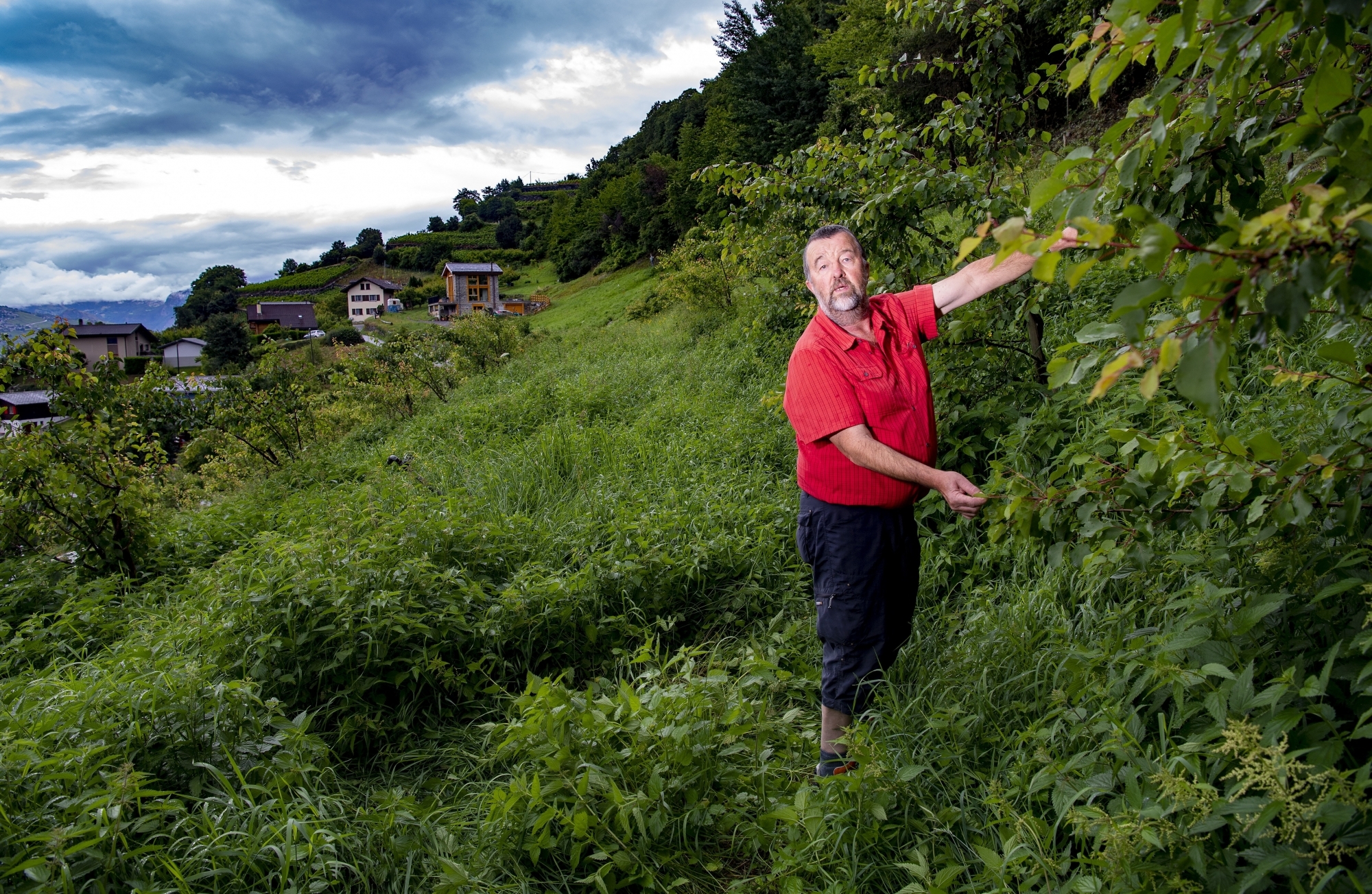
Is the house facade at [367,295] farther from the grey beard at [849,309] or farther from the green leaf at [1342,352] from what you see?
the green leaf at [1342,352]

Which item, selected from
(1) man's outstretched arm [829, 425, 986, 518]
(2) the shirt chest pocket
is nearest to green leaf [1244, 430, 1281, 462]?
(1) man's outstretched arm [829, 425, 986, 518]

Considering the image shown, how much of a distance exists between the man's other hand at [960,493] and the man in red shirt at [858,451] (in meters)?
0.12

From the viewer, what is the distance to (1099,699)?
2.47m

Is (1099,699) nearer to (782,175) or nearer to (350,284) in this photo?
(782,175)

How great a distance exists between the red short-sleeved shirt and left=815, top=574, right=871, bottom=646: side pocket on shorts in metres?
0.31

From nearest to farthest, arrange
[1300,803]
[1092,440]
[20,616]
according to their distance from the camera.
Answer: [1300,803] → [1092,440] → [20,616]

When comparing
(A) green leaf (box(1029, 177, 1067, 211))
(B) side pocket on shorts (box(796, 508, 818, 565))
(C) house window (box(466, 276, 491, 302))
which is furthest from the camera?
(C) house window (box(466, 276, 491, 302))

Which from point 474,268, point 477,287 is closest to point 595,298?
point 477,287

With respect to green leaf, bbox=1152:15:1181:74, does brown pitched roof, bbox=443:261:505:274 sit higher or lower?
higher

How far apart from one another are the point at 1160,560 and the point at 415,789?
3042 mm

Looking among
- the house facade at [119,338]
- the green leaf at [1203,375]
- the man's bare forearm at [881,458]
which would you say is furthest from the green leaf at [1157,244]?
the house facade at [119,338]

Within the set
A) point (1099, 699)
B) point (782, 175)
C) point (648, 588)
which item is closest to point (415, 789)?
point (648, 588)

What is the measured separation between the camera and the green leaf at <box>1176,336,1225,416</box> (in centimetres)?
102

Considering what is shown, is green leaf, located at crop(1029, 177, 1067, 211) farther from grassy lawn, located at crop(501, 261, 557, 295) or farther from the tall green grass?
grassy lawn, located at crop(501, 261, 557, 295)
